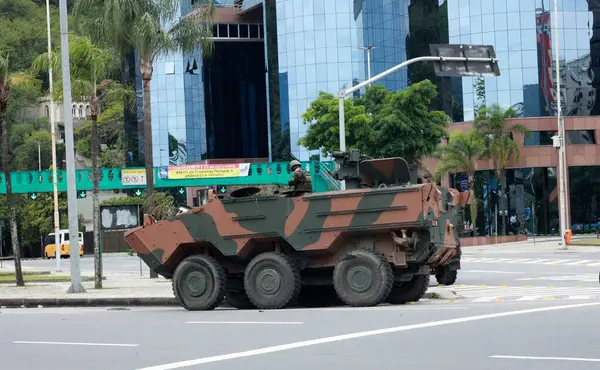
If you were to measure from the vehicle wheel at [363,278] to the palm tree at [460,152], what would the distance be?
45823 millimetres

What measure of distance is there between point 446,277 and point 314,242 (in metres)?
8.12

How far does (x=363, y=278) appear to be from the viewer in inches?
729

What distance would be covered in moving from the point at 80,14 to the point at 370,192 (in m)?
15.8

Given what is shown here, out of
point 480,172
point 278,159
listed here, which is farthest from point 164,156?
point 480,172

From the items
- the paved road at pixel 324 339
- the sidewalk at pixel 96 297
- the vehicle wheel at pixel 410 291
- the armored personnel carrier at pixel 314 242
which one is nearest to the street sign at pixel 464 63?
the armored personnel carrier at pixel 314 242

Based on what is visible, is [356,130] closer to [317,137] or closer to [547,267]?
[317,137]

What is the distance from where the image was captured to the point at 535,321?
1406 cm

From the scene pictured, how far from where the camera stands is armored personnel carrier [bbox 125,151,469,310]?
60.7 ft

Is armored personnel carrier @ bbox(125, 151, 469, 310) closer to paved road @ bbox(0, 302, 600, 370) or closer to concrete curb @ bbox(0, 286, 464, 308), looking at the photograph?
paved road @ bbox(0, 302, 600, 370)

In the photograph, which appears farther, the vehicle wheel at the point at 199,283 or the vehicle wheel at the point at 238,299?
the vehicle wheel at the point at 238,299

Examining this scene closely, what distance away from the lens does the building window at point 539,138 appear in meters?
Answer: 67.4

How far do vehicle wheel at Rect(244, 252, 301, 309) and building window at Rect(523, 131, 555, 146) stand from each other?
A: 166 ft

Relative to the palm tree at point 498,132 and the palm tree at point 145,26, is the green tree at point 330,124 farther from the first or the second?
the palm tree at point 145,26

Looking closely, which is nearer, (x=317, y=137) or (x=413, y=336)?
(x=413, y=336)
